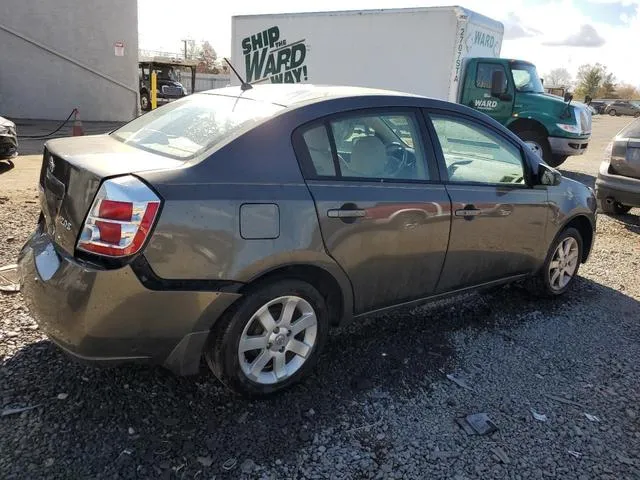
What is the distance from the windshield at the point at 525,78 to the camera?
36.4ft

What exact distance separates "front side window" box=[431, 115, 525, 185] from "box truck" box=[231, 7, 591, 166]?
290 inches

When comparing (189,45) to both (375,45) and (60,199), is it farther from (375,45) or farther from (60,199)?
(60,199)

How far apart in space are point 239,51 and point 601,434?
12821 millimetres

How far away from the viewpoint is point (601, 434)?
277 centimetres

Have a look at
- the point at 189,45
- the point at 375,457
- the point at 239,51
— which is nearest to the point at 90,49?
the point at 239,51

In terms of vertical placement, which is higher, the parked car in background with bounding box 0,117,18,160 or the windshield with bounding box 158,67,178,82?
the windshield with bounding box 158,67,178,82

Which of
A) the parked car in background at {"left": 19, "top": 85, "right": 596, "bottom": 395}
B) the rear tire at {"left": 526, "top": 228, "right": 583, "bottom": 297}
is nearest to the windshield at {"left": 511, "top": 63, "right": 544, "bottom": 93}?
the rear tire at {"left": 526, "top": 228, "right": 583, "bottom": 297}

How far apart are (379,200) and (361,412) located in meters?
1.15

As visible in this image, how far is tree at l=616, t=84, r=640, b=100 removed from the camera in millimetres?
78825

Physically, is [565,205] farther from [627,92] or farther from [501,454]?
[627,92]

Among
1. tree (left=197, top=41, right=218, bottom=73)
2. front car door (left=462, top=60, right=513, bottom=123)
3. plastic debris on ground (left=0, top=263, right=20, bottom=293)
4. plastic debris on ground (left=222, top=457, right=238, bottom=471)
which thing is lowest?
plastic debris on ground (left=222, top=457, right=238, bottom=471)

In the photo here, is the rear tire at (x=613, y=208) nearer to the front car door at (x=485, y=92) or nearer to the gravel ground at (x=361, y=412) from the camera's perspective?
the front car door at (x=485, y=92)

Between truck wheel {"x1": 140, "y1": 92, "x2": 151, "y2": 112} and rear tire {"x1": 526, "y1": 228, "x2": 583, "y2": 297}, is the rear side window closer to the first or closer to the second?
rear tire {"x1": 526, "y1": 228, "x2": 583, "y2": 297}

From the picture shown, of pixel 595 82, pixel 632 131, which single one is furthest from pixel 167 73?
pixel 595 82
